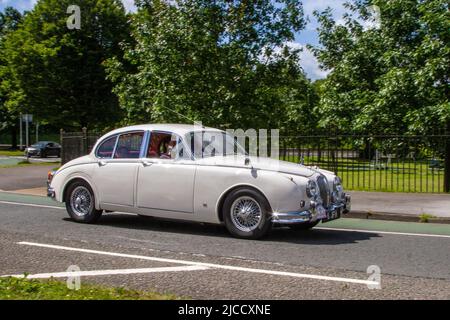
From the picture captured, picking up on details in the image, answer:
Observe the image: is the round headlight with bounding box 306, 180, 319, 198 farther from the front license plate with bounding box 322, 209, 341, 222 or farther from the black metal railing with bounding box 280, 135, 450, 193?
the black metal railing with bounding box 280, 135, 450, 193

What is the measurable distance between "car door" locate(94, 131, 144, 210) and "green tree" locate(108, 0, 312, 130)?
6.29 metres

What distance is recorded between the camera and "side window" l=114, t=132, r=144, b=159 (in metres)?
9.32

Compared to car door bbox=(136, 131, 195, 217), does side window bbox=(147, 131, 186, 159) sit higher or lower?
higher

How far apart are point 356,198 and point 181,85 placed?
6.42 m

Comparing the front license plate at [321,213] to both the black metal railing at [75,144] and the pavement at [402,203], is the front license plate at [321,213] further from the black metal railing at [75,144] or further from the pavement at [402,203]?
the black metal railing at [75,144]

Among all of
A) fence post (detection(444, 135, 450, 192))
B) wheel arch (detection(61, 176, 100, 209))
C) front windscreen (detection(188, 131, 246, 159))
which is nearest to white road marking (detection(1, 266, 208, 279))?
front windscreen (detection(188, 131, 246, 159))

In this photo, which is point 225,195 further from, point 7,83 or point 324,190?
point 7,83

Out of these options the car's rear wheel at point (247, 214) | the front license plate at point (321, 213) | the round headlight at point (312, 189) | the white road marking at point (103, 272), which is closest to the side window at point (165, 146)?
the car's rear wheel at point (247, 214)

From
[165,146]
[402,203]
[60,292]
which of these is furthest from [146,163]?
[402,203]

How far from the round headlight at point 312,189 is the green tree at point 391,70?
8031 mm

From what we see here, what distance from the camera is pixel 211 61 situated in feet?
55.5

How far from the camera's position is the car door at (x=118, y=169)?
919 centimetres

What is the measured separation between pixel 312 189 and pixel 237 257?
5.48 ft
